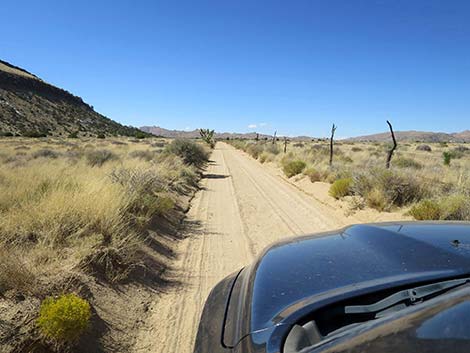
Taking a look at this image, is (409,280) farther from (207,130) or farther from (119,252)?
(207,130)

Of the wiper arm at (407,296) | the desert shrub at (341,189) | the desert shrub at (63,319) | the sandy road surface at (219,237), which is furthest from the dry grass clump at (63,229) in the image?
the desert shrub at (341,189)

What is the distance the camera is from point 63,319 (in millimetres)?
3455

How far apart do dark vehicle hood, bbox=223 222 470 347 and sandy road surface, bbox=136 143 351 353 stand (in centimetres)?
226

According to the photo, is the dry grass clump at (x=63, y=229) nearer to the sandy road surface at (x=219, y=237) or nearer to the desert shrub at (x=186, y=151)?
the sandy road surface at (x=219, y=237)

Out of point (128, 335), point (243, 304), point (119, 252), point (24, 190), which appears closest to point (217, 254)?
point (119, 252)

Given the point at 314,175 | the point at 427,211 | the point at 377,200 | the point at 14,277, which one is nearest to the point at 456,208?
the point at 427,211

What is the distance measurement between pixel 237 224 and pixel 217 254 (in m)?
2.42

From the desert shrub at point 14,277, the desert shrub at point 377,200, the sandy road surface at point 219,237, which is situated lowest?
the sandy road surface at point 219,237

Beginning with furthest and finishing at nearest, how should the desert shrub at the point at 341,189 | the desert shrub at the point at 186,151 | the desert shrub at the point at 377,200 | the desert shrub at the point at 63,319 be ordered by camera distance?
the desert shrub at the point at 186,151 → the desert shrub at the point at 341,189 → the desert shrub at the point at 377,200 → the desert shrub at the point at 63,319

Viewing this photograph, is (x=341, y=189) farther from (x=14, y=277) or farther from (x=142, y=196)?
(x=14, y=277)

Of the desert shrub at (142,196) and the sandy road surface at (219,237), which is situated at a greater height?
the desert shrub at (142,196)

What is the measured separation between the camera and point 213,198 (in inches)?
527

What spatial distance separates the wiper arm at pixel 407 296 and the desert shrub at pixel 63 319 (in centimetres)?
292

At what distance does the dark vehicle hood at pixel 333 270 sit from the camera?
6.02ft
